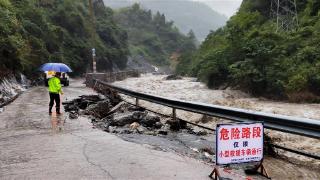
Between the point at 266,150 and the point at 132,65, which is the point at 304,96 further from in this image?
the point at 132,65

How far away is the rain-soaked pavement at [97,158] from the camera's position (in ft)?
23.9

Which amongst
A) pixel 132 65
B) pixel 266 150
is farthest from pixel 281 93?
pixel 132 65

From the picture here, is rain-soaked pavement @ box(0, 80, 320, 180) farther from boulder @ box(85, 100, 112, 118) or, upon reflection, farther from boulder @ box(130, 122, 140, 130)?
boulder @ box(85, 100, 112, 118)

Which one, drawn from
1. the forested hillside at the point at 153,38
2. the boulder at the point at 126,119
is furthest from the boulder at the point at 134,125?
the forested hillside at the point at 153,38

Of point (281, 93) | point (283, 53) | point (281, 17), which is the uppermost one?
point (281, 17)

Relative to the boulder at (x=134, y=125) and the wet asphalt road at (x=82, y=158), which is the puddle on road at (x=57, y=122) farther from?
the boulder at (x=134, y=125)

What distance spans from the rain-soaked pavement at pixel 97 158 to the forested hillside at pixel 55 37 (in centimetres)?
1880

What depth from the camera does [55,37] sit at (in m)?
63.6

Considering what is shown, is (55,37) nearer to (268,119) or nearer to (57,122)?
(57,122)

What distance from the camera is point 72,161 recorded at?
8.20 metres

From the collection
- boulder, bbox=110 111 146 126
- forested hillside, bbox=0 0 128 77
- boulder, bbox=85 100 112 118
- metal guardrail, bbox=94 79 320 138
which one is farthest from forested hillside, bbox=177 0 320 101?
metal guardrail, bbox=94 79 320 138

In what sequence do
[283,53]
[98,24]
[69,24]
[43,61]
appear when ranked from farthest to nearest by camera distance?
[98,24]
[69,24]
[43,61]
[283,53]

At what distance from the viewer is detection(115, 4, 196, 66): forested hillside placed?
178 meters

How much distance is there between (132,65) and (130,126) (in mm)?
120845
